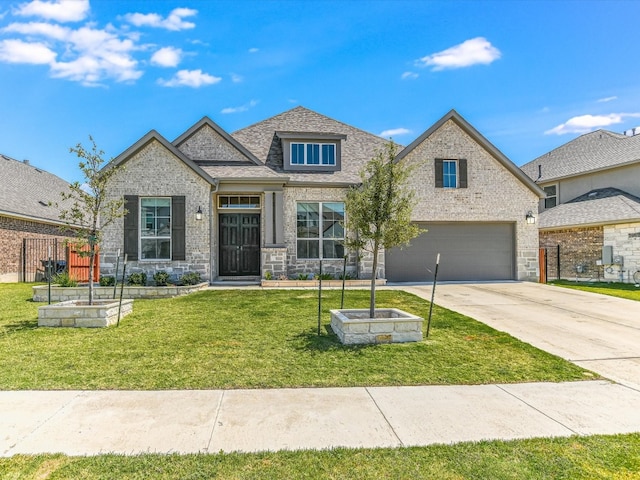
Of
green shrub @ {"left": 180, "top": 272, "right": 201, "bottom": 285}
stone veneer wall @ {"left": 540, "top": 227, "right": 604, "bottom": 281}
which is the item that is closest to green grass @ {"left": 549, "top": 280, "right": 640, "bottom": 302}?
stone veneer wall @ {"left": 540, "top": 227, "right": 604, "bottom": 281}

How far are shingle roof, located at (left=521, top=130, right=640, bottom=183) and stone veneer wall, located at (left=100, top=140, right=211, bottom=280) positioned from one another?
19.0 metres

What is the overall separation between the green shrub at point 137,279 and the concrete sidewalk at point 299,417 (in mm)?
8284

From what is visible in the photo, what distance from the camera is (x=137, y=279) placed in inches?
487

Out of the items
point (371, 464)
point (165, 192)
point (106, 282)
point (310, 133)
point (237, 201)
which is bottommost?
point (371, 464)

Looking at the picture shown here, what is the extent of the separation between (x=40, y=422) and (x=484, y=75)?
14.0m

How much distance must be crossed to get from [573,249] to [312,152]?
41.2 ft

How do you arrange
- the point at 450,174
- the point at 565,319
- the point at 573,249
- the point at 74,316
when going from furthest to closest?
the point at 573,249
the point at 450,174
the point at 565,319
the point at 74,316

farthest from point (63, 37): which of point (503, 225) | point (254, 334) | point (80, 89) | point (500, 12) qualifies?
point (503, 225)

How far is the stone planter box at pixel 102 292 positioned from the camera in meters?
11.0

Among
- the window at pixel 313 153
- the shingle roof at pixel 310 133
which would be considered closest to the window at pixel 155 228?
the shingle roof at pixel 310 133

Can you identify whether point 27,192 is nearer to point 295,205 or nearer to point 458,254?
point 295,205

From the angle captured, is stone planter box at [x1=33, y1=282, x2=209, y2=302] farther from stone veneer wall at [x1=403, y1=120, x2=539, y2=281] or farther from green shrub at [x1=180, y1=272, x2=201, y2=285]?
stone veneer wall at [x1=403, y1=120, x2=539, y2=281]

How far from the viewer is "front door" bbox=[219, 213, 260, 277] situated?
14680 mm

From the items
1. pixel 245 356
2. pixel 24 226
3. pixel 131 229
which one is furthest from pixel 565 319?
pixel 24 226
